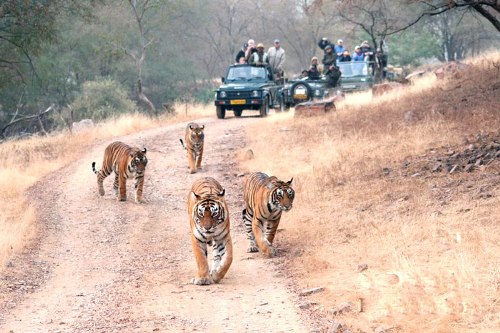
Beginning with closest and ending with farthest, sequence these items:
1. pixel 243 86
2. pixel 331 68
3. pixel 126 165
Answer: pixel 126 165, pixel 243 86, pixel 331 68

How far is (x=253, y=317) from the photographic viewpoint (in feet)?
27.0

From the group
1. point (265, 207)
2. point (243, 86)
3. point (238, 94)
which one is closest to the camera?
point (265, 207)

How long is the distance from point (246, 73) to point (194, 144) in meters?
11.6

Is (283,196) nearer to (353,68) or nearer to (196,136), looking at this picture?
(196,136)

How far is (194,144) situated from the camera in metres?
18.0

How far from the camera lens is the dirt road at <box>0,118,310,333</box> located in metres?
8.33

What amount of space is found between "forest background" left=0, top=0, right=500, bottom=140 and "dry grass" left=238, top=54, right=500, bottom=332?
800 cm

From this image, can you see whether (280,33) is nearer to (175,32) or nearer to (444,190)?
(175,32)

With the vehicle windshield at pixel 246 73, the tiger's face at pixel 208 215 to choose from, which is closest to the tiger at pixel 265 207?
the tiger's face at pixel 208 215

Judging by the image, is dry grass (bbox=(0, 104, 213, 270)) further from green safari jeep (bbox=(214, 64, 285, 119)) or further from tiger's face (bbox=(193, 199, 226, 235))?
tiger's face (bbox=(193, 199, 226, 235))

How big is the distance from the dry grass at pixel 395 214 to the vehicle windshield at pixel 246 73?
18.9 feet

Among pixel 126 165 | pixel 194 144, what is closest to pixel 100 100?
pixel 194 144

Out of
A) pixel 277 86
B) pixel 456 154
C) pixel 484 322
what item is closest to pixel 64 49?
pixel 277 86

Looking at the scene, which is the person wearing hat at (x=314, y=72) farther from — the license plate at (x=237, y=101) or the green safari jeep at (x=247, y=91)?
the license plate at (x=237, y=101)
